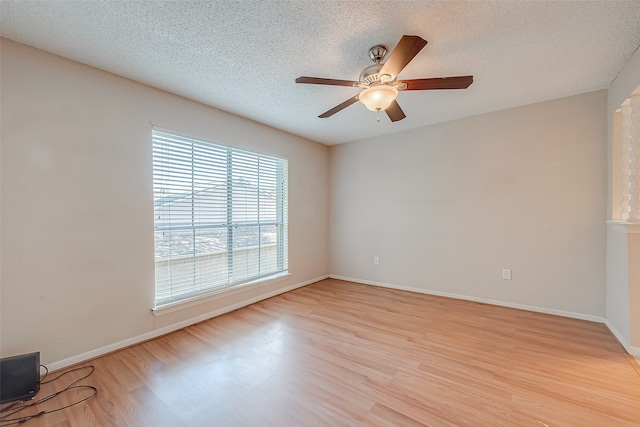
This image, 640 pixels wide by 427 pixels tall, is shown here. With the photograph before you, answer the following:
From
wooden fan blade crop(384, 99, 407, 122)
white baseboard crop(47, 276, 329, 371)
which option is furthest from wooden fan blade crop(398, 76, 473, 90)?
white baseboard crop(47, 276, 329, 371)

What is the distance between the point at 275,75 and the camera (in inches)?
89.6

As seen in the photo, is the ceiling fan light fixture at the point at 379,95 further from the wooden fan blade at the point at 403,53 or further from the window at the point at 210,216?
the window at the point at 210,216

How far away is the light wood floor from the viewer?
1488 mm

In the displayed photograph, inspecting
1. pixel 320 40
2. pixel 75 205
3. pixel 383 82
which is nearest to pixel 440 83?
pixel 383 82

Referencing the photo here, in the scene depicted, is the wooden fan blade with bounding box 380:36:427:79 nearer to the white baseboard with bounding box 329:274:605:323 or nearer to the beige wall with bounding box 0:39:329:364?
the beige wall with bounding box 0:39:329:364

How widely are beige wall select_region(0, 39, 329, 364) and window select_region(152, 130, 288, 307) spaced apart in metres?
0.14

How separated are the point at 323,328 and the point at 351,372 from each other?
30.1 inches

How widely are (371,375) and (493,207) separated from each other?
2.57 metres

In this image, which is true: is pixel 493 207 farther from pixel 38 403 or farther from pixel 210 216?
pixel 38 403

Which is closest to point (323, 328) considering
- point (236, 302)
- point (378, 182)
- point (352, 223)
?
point (236, 302)

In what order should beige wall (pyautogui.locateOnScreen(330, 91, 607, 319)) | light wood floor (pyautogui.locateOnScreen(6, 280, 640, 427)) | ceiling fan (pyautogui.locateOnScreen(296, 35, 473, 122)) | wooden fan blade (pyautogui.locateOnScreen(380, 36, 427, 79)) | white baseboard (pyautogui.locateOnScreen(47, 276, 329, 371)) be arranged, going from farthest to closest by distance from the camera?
beige wall (pyautogui.locateOnScreen(330, 91, 607, 319)), white baseboard (pyautogui.locateOnScreen(47, 276, 329, 371)), ceiling fan (pyautogui.locateOnScreen(296, 35, 473, 122)), light wood floor (pyautogui.locateOnScreen(6, 280, 640, 427)), wooden fan blade (pyautogui.locateOnScreen(380, 36, 427, 79))

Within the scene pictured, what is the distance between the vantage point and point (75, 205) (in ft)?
6.68

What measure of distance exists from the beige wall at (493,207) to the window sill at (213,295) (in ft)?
4.83

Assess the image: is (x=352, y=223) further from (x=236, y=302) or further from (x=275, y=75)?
(x=275, y=75)
